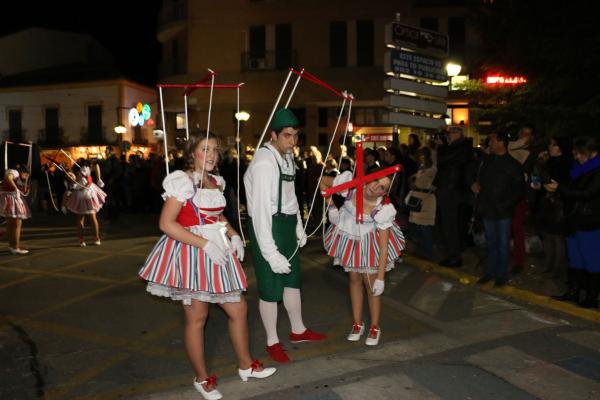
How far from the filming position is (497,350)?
17.4 ft

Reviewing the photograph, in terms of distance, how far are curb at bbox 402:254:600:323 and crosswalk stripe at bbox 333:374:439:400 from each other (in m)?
2.76

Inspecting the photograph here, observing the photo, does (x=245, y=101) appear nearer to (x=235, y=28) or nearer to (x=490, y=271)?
(x=235, y=28)

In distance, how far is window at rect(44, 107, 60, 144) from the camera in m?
40.6

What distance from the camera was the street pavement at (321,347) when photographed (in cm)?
449

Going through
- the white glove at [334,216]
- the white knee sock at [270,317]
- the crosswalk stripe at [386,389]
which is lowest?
the crosswalk stripe at [386,389]

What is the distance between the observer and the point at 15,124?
42.0 metres

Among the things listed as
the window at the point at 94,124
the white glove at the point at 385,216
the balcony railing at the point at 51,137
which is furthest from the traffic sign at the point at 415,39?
the balcony railing at the point at 51,137

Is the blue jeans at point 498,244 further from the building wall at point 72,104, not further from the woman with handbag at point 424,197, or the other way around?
the building wall at point 72,104

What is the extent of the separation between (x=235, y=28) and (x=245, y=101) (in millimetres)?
3410

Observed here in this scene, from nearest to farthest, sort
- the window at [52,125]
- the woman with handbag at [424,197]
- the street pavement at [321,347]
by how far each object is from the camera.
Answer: the street pavement at [321,347]
the woman with handbag at [424,197]
the window at [52,125]

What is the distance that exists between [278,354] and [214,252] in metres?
1.44

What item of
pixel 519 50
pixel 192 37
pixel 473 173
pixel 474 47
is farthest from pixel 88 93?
pixel 473 173

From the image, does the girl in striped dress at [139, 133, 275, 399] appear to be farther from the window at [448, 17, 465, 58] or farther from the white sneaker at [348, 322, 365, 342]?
the window at [448, 17, 465, 58]

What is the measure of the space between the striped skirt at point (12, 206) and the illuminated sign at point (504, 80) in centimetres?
1037
